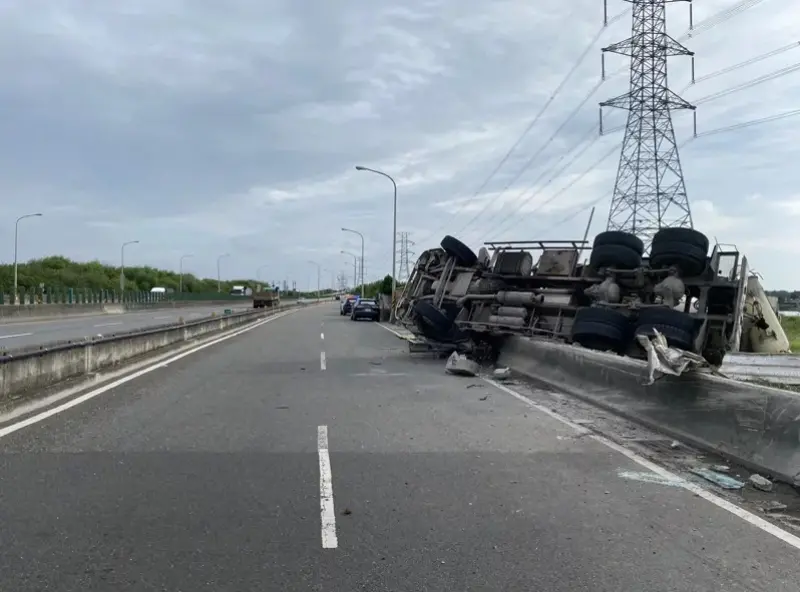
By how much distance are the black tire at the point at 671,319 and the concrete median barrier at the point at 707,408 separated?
164 cm

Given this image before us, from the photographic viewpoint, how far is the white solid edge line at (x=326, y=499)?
5.36m

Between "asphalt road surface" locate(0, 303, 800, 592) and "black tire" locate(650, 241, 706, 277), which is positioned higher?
"black tire" locate(650, 241, 706, 277)

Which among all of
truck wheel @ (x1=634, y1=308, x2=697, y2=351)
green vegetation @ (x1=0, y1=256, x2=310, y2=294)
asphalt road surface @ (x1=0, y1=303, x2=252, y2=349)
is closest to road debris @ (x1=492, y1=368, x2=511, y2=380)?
truck wheel @ (x1=634, y1=308, x2=697, y2=351)

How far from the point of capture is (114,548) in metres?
5.12

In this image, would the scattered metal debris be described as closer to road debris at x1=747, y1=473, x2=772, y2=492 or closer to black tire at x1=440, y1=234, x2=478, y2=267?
road debris at x1=747, y1=473, x2=772, y2=492

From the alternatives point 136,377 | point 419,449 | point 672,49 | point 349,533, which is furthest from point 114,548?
point 672,49

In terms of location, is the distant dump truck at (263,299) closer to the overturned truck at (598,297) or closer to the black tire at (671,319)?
the overturned truck at (598,297)

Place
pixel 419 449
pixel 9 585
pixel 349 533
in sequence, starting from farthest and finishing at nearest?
1. pixel 419 449
2. pixel 349 533
3. pixel 9 585

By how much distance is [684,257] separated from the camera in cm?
1457

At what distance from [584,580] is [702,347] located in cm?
1022

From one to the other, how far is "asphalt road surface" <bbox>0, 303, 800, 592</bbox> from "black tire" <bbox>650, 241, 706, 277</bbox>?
18.6 feet

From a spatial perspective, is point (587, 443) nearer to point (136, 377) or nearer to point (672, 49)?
point (136, 377)

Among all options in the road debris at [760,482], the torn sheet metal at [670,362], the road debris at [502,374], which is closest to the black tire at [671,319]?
the road debris at [502,374]

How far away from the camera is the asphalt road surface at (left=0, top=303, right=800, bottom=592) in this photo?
4730 mm
